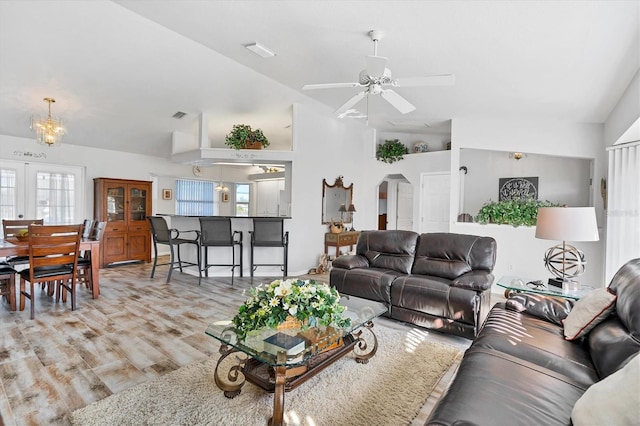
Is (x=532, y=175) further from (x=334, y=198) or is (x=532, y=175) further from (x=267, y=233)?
(x=267, y=233)

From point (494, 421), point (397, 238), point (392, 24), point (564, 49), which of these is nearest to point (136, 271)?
point (397, 238)

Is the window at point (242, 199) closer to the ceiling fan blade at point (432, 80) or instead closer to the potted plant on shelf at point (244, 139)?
the potted plant on shelf at point (244, 139)

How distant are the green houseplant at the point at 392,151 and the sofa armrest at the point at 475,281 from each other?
406cm

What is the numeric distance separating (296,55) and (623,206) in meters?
4.37

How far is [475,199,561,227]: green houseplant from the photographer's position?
4773 millimetres

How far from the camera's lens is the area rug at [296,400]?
1.86 metres

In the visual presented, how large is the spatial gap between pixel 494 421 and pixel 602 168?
4.94 metres

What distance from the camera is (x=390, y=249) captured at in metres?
4.02

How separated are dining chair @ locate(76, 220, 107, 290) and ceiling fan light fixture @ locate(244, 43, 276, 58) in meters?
3.06

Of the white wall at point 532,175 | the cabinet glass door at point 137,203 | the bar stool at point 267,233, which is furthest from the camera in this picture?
the cabinet glass door at point 137,203

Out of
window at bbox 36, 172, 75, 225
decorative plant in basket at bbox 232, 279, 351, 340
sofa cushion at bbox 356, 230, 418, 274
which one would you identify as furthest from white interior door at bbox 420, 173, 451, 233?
window at bbox 36, 172, 75, 225

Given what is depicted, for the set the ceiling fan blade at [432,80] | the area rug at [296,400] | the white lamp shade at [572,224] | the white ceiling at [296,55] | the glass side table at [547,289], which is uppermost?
the white ceiling at [296,55]

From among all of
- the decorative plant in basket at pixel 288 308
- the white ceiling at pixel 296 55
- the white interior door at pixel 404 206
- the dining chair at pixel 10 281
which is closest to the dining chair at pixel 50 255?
the dining chair at pixel 10 281

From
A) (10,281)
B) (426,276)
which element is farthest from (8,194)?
(426,276)
